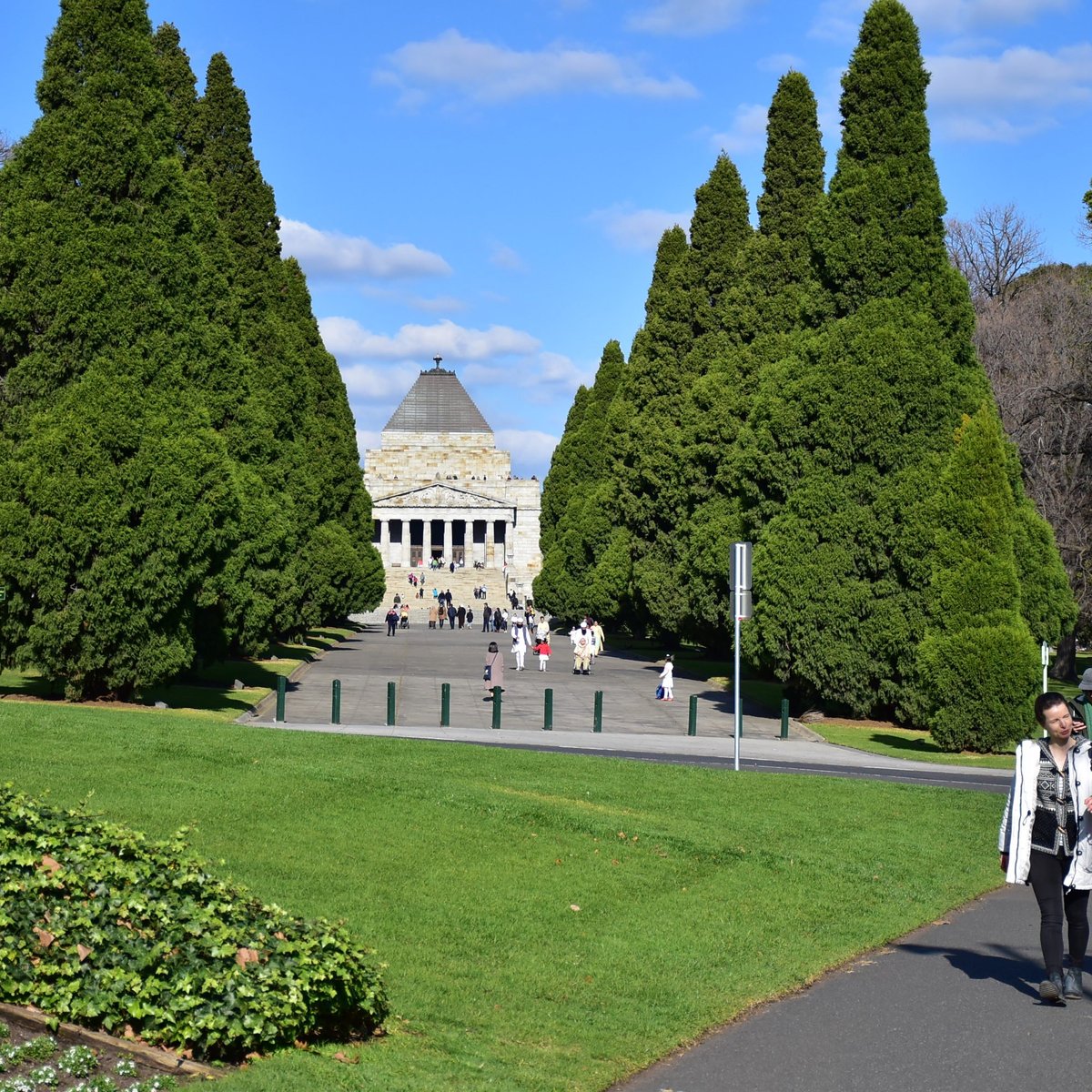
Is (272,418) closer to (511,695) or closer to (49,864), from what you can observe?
(511,695)

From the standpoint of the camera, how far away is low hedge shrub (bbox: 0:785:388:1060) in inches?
237

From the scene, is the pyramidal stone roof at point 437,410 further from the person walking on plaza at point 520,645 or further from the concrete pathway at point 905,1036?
the concrete pathway at point 905,1036

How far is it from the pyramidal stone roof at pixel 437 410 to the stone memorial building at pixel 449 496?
0.13 m

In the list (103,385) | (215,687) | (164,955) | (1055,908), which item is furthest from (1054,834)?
(215,687)

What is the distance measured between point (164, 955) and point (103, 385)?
1711 centimetres

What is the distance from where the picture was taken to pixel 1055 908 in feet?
26.6

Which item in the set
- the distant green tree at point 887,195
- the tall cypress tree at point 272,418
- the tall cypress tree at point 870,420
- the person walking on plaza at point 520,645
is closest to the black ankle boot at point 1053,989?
the tall cypress tree at point 870,420

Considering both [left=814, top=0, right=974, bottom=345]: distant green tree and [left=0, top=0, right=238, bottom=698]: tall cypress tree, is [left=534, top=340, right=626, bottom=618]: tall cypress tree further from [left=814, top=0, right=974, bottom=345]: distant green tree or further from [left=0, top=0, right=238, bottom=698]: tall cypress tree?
[left=0, top=0, right=238, bottom=698]: tall cypress tree

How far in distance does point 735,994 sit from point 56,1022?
3.69 metres

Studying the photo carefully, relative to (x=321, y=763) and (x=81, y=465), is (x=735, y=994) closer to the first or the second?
(x=321, y=763)

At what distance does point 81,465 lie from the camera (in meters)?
21.6

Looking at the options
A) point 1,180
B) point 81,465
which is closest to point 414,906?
point 81,465

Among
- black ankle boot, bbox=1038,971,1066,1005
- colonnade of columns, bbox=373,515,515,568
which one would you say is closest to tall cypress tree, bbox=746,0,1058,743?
black ankle boot, bbox=1038,971,1066,1005

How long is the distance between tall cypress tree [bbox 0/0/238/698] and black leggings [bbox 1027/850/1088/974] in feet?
52.8
